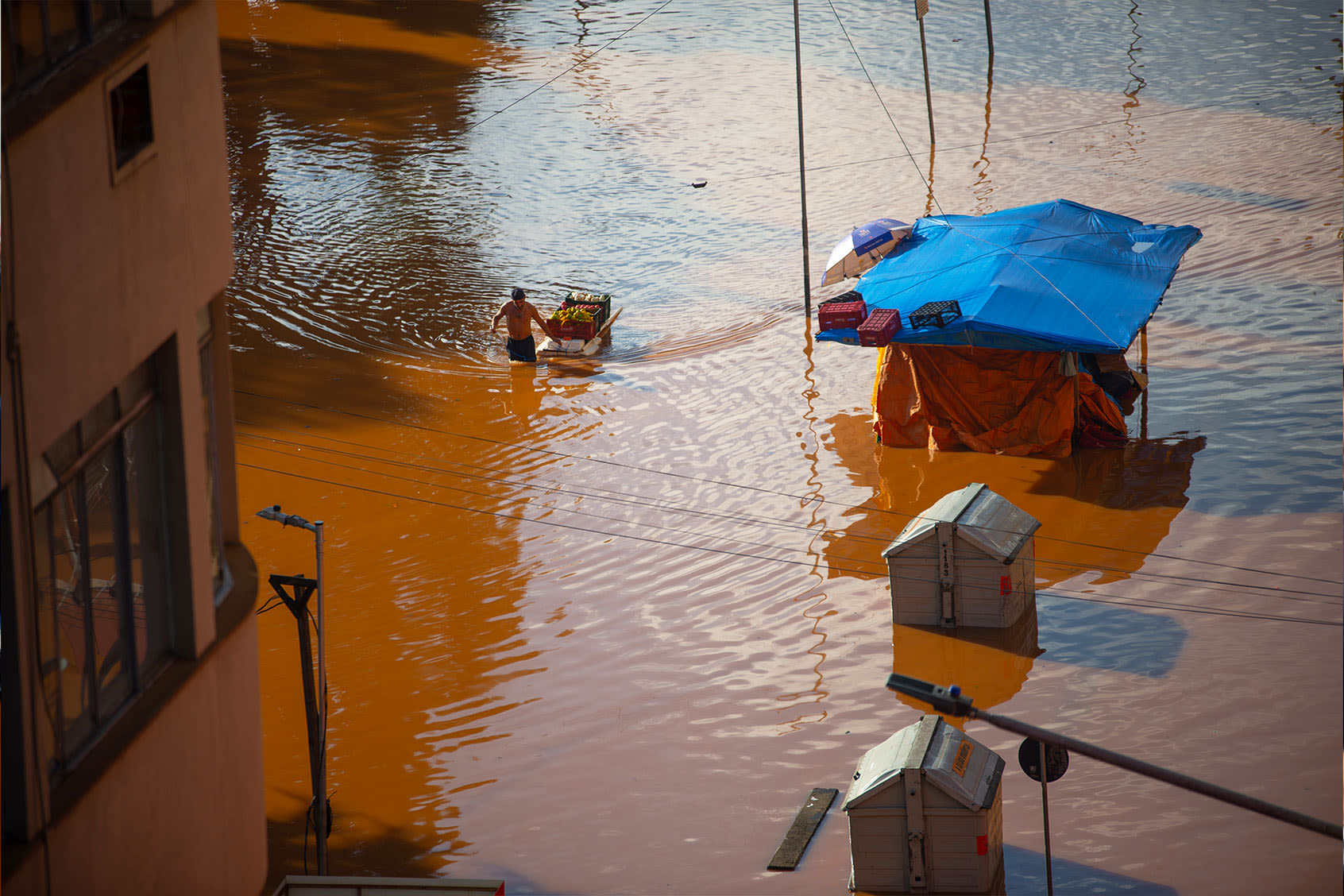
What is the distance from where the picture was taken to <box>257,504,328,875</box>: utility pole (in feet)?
32.4

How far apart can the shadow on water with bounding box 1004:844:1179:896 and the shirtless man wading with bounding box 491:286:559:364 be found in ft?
40.9

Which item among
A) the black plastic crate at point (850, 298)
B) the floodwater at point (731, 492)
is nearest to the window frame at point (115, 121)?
the floodwater at point (731, 492)

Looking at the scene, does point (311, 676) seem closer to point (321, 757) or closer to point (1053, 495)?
point (321, 757)

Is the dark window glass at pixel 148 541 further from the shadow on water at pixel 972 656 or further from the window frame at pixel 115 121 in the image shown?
the shadow on water at pixel 972 656

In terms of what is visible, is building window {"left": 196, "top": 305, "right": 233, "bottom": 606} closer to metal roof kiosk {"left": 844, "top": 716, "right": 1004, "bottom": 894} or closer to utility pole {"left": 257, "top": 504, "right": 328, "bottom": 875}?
utility pole {"left": 257, "top": 504, "right": 328, "bottom": 875}

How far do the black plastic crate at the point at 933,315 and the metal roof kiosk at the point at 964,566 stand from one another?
127 inches

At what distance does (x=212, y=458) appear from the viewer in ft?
25.3

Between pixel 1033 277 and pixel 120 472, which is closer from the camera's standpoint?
pixel 120 472

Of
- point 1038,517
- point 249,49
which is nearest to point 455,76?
point 249,49

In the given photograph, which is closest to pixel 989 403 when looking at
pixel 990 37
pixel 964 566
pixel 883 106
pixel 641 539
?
pixel 964 566

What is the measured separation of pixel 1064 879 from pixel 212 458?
7.17 m

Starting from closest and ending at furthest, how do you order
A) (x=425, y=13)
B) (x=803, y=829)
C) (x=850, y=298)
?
1. (x=803, y=829)
2. (x=850, y=298)
3. (x=425, y=13)

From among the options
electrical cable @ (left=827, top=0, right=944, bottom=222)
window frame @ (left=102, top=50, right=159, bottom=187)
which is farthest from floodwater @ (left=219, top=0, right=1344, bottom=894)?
window frame @ (left=102, top=50, right=159, bottom=187)

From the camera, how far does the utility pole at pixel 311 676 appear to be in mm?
9875
